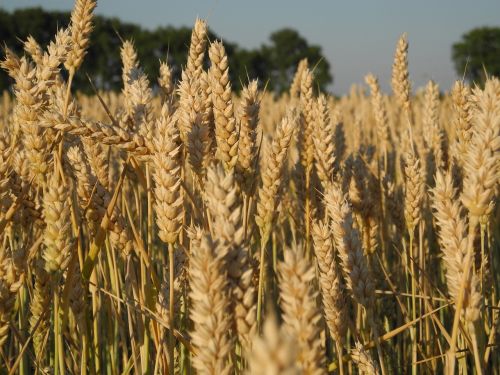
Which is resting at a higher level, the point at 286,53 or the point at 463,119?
the point at 286,53

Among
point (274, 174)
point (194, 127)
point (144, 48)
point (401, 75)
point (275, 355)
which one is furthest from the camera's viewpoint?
point (144, 48)

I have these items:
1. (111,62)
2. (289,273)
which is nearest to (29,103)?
(289,273)

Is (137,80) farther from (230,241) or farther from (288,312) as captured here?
(288,312)

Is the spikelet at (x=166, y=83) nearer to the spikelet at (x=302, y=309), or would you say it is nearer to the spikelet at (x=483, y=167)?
the spikelet at (x=483, y=167)

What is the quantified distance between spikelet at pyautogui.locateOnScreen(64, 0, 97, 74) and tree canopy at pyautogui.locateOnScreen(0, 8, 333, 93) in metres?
28.2

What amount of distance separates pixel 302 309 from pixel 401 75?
206cm

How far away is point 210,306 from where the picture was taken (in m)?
0.73

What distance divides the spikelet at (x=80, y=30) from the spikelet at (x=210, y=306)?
115 centimetres

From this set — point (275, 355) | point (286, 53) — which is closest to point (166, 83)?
point (275, 355)

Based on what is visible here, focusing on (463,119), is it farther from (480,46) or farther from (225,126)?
(480,46)

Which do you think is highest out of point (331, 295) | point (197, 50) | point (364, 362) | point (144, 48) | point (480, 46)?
point (144, 48)

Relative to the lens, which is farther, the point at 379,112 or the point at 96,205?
the point at 379,112

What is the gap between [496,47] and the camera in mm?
38938

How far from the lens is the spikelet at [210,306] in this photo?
730 mm
